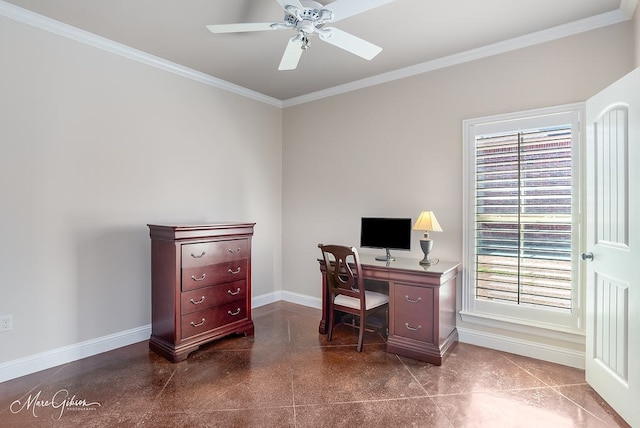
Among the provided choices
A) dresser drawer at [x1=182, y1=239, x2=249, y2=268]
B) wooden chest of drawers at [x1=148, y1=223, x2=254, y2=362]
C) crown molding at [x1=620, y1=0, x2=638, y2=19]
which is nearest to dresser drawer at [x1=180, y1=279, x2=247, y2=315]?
wooden chest of drawers at [x1=148, y1=223, x2=254, y2=362]

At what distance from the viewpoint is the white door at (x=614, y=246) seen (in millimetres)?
1938

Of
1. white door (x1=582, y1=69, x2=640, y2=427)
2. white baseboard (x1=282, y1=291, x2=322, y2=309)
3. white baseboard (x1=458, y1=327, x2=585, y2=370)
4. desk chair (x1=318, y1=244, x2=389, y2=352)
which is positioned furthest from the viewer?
white baseboard (x1=282, y1=291, x2=322, y2=309)

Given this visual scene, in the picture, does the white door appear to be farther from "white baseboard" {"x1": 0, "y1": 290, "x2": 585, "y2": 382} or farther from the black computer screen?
the black computer screen

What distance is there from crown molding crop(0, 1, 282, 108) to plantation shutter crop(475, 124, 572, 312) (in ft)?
9.13

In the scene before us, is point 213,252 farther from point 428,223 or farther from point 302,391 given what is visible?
point 428,223

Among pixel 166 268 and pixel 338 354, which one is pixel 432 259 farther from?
pixel 166 268

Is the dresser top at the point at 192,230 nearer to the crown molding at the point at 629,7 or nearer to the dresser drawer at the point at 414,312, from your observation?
the dresser drawer at the point at 414,312

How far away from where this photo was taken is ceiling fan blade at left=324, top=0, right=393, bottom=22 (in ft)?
6.54

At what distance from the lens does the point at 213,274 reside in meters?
3.06

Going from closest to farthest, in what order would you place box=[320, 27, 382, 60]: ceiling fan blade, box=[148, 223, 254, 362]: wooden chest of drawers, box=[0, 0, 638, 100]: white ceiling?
box=[320, 27, 382, 60]: ceiling fan blade
box=[0, 0, 638, 100]: white ceiling
box=[148, 223, 254, 362]: wooden chest of drawers

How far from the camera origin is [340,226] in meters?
4.14

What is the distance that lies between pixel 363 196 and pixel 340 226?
0.48 metres

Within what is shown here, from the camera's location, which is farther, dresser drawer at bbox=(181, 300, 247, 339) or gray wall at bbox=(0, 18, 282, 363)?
dresser drawer at bbox=(181, 300, 247, 339)

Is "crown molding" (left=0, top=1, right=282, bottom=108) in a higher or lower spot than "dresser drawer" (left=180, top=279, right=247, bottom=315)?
higher
